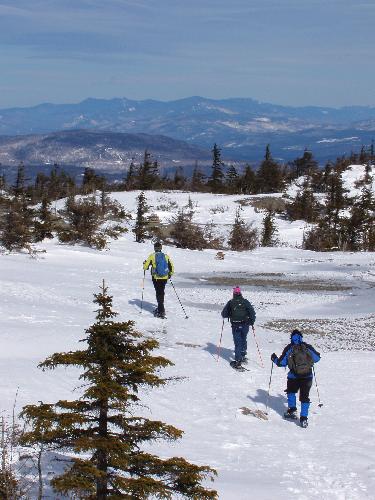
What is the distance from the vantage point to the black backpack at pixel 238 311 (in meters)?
13.0

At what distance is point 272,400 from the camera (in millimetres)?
11094

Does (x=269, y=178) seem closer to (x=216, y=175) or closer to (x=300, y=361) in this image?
(x=216, y=175)

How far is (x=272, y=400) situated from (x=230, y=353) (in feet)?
10.3

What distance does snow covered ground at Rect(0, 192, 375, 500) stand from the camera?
25.5ft

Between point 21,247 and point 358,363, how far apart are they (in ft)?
59.0

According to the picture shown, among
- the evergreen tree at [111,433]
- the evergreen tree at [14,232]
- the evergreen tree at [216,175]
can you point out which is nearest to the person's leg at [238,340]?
the evergreen tree at [111,433]

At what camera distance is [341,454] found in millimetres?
8438

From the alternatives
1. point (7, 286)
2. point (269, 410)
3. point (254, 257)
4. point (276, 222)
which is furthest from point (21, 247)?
point (276, 222)

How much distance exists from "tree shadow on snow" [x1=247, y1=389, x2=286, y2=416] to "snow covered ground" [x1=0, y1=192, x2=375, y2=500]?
4 centimetres

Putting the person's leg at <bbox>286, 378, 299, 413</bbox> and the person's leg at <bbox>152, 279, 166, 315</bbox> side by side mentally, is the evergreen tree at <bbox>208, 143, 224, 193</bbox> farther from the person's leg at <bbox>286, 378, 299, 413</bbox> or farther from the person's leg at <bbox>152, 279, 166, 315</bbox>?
the person's leg at <bbox>286, 378, 299, 413</bbox>

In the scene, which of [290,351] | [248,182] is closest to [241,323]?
[290,351]

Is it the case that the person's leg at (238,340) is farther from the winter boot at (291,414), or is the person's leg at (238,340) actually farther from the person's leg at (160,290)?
the person's leg at (160,290)

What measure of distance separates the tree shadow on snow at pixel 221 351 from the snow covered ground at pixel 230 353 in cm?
7

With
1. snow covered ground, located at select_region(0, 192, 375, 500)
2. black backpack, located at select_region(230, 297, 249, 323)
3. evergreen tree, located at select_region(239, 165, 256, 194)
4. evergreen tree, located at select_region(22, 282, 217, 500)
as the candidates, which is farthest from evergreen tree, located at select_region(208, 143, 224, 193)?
evergreen tree, located at select_region(22, 282, 217, 500)
